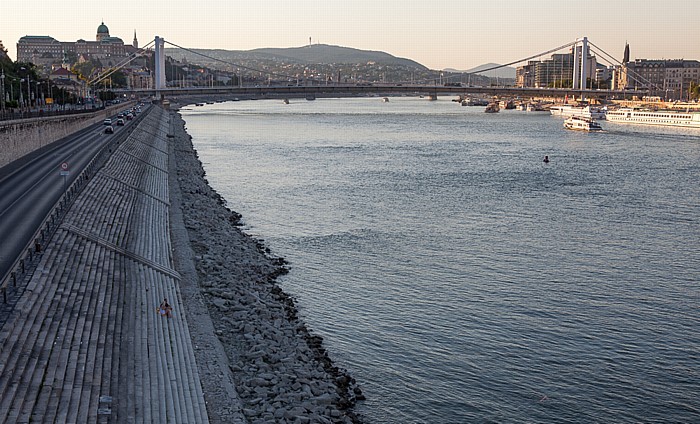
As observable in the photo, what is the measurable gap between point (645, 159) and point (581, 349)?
40.2 meters

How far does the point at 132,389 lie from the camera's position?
406 inches

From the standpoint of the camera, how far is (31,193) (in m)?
21.6

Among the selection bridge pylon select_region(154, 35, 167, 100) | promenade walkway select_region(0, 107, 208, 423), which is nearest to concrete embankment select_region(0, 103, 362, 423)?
promenade walkway select_region(0, 107, 208, 423)

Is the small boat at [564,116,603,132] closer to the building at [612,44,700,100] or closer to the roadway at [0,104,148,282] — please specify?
the roadway at [0,104,148,282]

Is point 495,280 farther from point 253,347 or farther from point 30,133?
point 30,133

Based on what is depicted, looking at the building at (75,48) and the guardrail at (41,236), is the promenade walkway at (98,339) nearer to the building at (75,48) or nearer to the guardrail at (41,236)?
the guardrail at (41,236)

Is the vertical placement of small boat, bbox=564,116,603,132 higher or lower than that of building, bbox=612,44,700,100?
lower

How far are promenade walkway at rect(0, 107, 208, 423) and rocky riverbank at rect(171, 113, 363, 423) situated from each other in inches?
14.9

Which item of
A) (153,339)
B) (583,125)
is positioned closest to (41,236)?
(153,339)

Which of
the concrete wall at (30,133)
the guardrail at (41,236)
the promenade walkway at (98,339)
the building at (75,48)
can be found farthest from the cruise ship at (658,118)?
the building at (75,48)

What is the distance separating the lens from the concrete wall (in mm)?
27250

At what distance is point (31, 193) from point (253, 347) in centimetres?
1087

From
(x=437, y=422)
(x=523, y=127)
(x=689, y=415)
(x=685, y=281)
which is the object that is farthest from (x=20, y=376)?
(x=523, y=127)

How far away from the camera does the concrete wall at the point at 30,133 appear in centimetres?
2725
